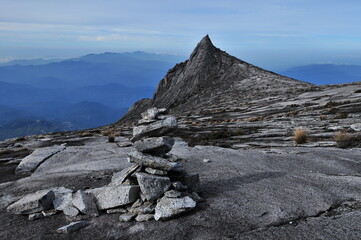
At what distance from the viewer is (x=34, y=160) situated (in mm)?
19250

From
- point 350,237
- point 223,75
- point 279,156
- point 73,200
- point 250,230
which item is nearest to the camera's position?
point 350,237

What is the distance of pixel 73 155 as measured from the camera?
67.9 feet

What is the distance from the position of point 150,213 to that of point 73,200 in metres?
3.23

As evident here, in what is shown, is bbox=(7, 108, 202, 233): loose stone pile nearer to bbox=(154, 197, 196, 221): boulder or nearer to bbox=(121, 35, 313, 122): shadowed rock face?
bbox=(154, 197, 196, 221): boulder

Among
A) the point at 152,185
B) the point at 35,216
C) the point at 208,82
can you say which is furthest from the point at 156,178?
the point at 208,82

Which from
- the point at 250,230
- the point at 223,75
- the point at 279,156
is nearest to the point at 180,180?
the point at 250,230

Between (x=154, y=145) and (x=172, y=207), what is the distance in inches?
114

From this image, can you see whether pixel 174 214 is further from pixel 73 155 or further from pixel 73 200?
pixel 73 155

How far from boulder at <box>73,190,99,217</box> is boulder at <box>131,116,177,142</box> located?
11.0ft

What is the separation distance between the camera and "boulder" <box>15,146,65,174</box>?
18109mm

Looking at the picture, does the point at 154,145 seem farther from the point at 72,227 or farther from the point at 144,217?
the point at 72,227

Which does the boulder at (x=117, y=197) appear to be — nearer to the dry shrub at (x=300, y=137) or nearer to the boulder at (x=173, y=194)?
the boulder at (x=173, y=194)

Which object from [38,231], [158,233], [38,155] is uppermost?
[158,233]

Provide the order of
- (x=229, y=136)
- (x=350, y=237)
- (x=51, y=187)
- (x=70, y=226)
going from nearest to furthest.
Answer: (x=350, y=237) < (x=70, y=226) < (x=51, y=187) < (x=229, y=136)
